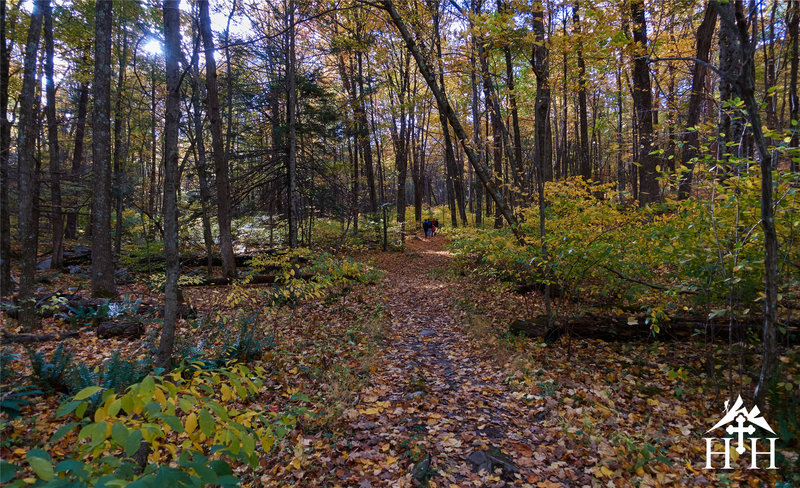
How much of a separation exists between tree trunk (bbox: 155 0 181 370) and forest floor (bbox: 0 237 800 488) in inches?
51.9

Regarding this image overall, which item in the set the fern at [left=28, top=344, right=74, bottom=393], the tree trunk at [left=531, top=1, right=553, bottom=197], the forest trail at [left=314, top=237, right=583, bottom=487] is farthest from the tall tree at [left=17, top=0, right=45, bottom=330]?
the tree trunk at [left=531, top=1, right=553, bottom=197]

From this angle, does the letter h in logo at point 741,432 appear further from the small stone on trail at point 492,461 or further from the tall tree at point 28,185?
the tall tree at point 28,185

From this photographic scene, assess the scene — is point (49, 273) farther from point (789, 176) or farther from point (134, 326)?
point (789, 176)

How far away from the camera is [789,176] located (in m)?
3.49

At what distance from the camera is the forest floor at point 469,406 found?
10.9 feet

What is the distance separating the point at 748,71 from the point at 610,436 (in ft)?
12.3

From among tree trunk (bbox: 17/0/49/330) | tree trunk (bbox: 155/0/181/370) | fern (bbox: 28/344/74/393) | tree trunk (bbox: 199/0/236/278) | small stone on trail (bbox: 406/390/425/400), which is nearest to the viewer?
tree trunk (bbox: 155/0/181/370)

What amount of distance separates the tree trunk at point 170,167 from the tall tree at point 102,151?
556 cm

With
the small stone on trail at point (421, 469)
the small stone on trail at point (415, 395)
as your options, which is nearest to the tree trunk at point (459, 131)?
the small stone on trail at point (415, 395)

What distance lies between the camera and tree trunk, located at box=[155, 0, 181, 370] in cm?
416

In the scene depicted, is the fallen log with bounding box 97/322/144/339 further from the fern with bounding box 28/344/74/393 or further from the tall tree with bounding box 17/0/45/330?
the fern with bounding box 28/344/74/393

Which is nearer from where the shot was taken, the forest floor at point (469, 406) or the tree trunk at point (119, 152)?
the forest floor at point (469, 406)

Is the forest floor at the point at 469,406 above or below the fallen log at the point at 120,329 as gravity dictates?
below

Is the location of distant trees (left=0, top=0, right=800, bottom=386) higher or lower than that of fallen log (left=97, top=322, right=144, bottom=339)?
higher
